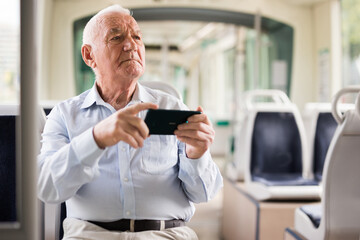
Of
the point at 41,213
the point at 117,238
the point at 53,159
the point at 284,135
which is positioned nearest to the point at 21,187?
the point at 53,159

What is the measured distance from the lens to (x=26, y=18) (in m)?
0.76

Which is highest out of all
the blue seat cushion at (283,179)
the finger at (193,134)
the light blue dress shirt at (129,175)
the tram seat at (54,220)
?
the finger at (193,134)

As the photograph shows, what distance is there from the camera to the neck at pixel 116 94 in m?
1.30

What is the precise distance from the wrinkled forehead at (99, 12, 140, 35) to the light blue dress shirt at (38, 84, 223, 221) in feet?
0.72

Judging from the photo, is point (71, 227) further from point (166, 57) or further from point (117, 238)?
point (166, 57)

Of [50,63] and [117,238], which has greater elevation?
[50,63]

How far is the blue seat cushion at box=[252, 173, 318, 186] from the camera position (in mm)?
2529

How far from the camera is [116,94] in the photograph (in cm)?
131

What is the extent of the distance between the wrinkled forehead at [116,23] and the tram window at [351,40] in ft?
15.0

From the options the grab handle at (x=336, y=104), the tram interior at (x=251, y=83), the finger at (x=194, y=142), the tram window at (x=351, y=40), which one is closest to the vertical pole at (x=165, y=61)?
the tram interior at (x=251, y=83)

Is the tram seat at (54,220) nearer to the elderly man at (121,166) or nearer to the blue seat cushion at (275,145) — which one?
the elderly man at (121,166)

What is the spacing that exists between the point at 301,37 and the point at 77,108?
18.5ft

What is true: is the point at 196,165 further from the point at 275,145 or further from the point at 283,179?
the point at 275,145

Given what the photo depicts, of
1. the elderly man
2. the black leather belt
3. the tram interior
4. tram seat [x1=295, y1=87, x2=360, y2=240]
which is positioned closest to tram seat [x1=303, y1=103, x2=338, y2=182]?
the tram interior
